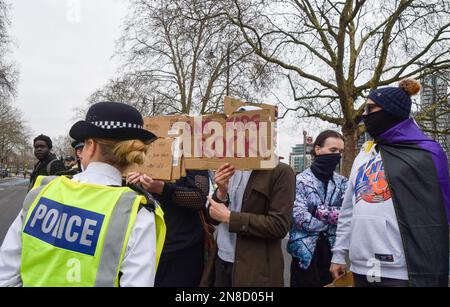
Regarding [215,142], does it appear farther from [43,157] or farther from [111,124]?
[43,157]

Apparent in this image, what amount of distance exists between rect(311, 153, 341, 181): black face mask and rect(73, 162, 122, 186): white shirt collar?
2.06m

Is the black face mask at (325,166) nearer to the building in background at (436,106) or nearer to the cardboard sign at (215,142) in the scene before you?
the cardboard sign at (215,142)

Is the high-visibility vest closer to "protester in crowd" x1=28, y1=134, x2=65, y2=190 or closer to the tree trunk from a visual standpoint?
"protester in crowd" x1=28, y1=134, x2=65, y2=190

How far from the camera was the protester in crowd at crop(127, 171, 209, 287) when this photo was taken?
2.80 meters

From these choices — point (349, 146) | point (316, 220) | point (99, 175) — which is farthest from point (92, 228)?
point (349, 146)

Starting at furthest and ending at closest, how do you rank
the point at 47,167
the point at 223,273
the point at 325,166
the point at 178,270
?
the point at 47,167 < the point at 325,166 < the point at 178,270 < the point at 223,273

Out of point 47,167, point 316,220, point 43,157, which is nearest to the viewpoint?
point 316,220

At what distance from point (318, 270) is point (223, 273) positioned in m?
0.91

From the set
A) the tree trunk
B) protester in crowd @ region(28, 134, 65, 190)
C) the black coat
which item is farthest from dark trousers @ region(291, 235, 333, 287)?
the tree trunk

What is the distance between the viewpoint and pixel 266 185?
2.47 m

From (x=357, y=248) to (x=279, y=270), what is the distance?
505 millimetres

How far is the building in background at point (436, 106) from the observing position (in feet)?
52.4

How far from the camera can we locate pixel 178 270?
2.81m
